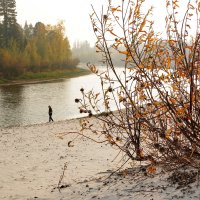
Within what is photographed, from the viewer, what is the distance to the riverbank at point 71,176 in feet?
18.2

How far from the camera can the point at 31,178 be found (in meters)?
8.38

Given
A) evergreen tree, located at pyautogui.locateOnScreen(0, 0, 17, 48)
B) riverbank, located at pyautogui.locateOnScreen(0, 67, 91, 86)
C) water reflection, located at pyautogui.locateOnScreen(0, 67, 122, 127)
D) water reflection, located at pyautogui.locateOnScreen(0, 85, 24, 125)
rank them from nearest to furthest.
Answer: water reflection, located at pyautogui.locateOnScreen(0, 85, 24, 125) → water reflection, located at pyautogui.locateOnScreen(0, 67, 122, 127) → riverbank, located at pyautogui.locateOnScreen(0, 67, 91, 86) → evergreen tree, located at pyautogui.locateOnScreen(0, 0, 17, 48)

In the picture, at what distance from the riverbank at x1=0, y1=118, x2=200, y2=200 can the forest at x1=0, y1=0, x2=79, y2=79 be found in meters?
40.0

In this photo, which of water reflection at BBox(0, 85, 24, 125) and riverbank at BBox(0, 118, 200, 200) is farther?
water reflection at BBox(0, 85, 24, 125)

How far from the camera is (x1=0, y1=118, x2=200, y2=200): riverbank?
556cm

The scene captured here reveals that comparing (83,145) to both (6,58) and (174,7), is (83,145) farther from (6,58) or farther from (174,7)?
(6,58)

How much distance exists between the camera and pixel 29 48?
200 feet

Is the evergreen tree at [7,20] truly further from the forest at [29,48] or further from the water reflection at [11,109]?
the water reflection at [11,109]

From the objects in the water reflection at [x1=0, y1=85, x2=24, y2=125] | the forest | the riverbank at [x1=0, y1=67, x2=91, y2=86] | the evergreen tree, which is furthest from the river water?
the evergreen tree

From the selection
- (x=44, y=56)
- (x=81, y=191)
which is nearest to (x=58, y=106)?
(x=81, y=191)

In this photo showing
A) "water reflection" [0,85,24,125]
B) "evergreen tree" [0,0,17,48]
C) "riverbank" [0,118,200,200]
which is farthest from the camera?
"evergreen tree" [0,0,17,48]

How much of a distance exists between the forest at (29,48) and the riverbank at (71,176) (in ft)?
131

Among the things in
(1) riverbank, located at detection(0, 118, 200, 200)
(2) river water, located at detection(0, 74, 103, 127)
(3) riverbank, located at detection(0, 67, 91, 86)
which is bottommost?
(2) river water, located at detection(0, 74, 103, 127)

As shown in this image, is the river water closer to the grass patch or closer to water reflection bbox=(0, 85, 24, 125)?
water reflection bbox=(0, 85, 24, 125)
